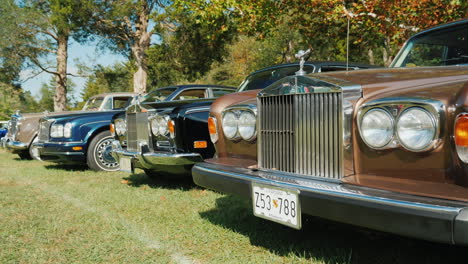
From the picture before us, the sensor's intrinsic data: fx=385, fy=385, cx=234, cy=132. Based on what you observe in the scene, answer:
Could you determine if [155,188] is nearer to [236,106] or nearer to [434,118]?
Result: [236,106]

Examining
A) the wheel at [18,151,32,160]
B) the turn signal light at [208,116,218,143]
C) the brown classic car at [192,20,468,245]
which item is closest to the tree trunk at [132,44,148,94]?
the wheel at [18,151,32,160]

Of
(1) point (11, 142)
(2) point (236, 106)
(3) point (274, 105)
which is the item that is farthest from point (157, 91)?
(1) point (11, 142)

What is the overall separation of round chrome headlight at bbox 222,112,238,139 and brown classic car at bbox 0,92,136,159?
560 cm

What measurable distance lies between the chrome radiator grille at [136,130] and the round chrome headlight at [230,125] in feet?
5.74

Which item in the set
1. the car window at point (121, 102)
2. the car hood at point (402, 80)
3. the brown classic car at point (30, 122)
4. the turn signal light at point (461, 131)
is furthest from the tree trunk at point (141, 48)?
the turn signal light at point (461, 131)

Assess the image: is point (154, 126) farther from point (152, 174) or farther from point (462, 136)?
point (462, 136)

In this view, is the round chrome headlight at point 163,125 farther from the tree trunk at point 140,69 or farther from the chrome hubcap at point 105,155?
the tree trunk at point 140,69

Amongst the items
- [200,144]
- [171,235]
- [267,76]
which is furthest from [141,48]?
[171,235]

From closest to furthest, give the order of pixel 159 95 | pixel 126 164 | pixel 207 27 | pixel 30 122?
pixel 126 164
pixel 159 95
pixel 30 122
pixel 207 27

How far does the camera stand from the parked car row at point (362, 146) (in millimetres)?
1724

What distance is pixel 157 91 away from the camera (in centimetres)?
633

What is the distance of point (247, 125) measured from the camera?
9.68ft

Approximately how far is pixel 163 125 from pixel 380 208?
9.99 ft

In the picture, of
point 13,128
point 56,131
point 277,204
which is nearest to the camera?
point 277,204
